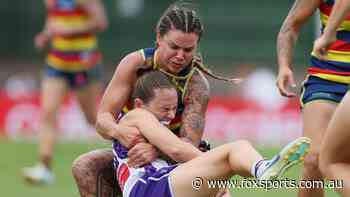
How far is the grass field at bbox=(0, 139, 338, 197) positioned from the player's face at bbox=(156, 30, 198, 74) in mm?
3942

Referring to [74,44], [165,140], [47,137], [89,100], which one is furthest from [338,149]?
[74,44]

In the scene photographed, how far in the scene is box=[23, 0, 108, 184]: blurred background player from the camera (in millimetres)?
12797

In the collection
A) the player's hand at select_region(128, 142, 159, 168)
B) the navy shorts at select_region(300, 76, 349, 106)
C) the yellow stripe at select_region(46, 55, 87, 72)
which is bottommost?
the yellow stripe at select_region(46, 55, 87, 72)

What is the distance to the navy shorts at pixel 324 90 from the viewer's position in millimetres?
7711

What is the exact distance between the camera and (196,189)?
6.89 meters

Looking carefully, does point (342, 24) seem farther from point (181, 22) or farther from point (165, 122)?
point (165, 122)

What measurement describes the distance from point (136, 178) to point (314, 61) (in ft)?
4.92

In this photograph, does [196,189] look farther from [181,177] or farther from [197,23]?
[197,23]

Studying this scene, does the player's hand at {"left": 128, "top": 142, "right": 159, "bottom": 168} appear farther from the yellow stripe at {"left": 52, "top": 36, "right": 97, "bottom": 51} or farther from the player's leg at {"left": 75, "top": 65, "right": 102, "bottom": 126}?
the yellow stripe at {"left": 52, "top": 36, "right": 97, "bottom": 51}

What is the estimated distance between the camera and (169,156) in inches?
283

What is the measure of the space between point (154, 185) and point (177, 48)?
0.85 metres

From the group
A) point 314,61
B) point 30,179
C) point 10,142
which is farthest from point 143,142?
point 10,142

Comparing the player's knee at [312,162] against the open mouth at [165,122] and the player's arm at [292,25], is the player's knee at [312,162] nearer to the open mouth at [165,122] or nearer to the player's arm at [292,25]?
the player's arm at [292,25]

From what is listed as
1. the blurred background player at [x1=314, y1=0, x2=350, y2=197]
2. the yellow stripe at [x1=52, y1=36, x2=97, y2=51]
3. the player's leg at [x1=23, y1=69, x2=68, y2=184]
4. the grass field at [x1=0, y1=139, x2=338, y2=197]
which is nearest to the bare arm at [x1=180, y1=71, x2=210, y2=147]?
the blurred background player at [x1=314, y1=0, x2=350, y2=197]
